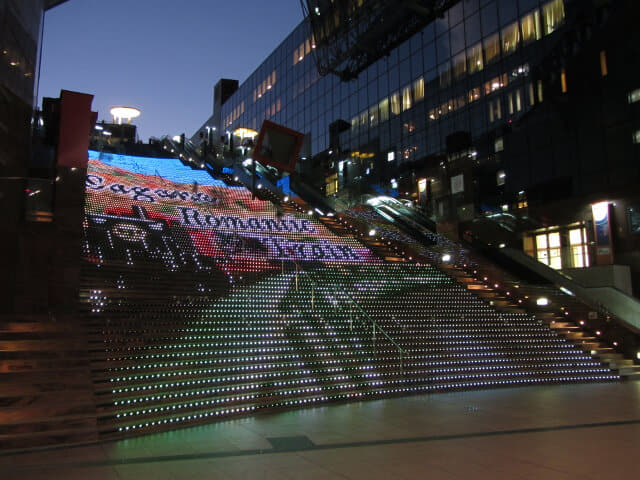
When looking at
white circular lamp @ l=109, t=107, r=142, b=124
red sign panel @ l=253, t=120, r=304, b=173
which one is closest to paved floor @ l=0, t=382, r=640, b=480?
red sign panel @ l=253, t=120, r=304, b=173

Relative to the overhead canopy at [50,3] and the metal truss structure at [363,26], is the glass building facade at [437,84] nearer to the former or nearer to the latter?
the metal truss structure at [363,26]

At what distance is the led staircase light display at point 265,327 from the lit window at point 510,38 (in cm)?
1549

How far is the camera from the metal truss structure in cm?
3238

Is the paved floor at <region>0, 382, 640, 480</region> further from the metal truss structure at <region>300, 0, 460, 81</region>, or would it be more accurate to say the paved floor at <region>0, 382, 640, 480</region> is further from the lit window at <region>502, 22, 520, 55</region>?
the metal truss structure at <region>300, 0, 460, 81</region>

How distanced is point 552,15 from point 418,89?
10098 mm

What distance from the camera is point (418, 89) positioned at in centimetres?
3381

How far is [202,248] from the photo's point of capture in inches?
648

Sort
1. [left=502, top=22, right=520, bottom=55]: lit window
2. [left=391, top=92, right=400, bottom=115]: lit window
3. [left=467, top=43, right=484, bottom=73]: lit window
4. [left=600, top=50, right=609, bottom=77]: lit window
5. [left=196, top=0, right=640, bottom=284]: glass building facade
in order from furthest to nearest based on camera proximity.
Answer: [left=391, top=92, right=400, bottom=115]: lit window < [left=467, top=43, right=484, bottom=73]: lit window < [left=502, top=22, right=520, bottom=55]: lit window < [left=600, top=50, right=609, bottom=77]: lit window < [left=196, top=0, right=640, bottom=284]: glass building facade

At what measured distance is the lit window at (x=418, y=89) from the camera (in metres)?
33.5

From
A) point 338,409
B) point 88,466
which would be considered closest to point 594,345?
point 338,409

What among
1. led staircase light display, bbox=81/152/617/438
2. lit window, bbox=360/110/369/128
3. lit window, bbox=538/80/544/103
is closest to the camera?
led staircase light display, bbox=81/152/617/438

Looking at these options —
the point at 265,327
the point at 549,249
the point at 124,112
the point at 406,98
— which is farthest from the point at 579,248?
the point at 124,112

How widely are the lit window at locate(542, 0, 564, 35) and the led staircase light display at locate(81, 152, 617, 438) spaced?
1513cm

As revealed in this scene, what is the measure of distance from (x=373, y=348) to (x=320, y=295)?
2.60 metres
